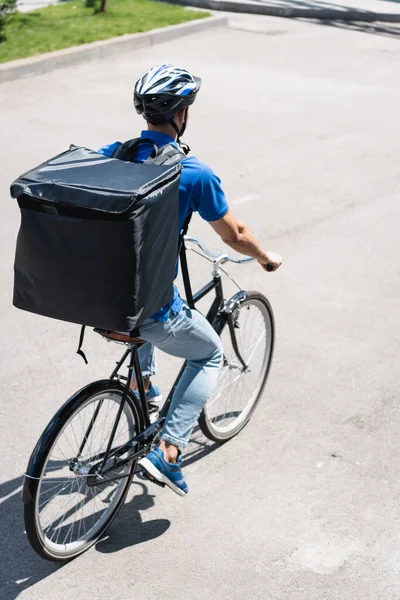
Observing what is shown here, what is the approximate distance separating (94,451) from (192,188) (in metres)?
1.25

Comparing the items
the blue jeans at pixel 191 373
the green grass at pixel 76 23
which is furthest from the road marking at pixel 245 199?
the green grass at pixel 76 23

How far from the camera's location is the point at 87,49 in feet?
40.7

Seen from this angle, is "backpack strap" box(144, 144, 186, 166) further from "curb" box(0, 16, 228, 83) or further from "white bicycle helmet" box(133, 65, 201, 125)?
"curb" box(0, 16, 228, 83)

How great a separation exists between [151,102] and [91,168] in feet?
1.33

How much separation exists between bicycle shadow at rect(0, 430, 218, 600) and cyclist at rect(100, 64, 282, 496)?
29cm

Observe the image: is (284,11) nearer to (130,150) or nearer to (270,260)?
(270,260)

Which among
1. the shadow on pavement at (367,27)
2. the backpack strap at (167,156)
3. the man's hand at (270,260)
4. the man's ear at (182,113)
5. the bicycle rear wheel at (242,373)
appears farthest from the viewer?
the shadow on pavement at (367,27)

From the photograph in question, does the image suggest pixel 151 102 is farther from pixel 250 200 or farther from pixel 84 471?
pixel 250 200

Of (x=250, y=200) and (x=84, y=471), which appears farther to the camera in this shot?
(x=250, y=200)

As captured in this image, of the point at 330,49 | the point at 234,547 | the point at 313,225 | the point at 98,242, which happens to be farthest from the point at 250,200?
the point at 330,49

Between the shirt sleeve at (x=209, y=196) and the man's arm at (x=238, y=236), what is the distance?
75 millimetres

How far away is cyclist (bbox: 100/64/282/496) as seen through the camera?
360 centimetres

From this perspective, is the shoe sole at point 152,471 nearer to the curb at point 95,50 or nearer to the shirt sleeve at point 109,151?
the shirt sleeve at point 109,151

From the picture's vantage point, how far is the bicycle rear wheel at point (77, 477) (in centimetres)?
359
